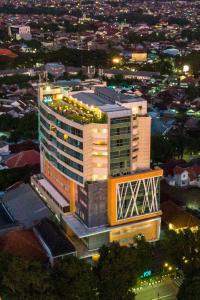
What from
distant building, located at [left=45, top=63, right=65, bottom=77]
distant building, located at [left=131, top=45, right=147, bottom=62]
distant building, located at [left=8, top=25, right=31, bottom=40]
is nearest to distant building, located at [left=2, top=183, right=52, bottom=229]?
distant building, located at [left=45, top=63, right=65, bottom=77]

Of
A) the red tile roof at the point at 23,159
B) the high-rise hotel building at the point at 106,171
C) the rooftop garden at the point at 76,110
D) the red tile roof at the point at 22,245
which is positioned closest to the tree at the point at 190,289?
the high-rise hotel building at the point at 106,171

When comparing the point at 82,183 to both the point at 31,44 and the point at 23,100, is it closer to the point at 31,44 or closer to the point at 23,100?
the point at 23,100

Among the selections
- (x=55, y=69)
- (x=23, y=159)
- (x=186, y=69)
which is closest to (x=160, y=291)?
(x=23, y=159)

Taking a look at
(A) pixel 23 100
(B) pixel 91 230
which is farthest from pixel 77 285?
(A) pixel 23 100

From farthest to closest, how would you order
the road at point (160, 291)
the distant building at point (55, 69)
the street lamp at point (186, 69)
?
the street lamp at point (186, 69) < the distant building at point (55, 69) < the road at point (160, 291)

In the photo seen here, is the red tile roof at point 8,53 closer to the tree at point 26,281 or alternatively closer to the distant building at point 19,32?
the distant building at point 19,32

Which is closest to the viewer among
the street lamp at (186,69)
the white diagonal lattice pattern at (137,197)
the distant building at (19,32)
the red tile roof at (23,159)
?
the white diagonal lattice pattern at (137,197)
